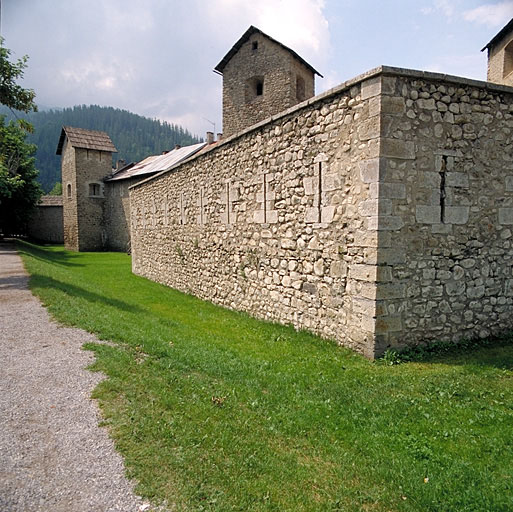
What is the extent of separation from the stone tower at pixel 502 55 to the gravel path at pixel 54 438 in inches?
696

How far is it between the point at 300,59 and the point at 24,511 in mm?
21561

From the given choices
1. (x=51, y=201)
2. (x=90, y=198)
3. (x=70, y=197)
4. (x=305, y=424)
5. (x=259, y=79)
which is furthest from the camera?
(x=51, y=201)

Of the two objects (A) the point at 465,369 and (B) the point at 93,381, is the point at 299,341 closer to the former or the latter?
(A) the point at 465,369

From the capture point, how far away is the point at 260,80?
21.6m

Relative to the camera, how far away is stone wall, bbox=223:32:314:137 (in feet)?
66.5

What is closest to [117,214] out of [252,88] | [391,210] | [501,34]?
[252,88]

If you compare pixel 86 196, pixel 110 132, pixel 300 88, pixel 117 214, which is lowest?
pixel 117 214

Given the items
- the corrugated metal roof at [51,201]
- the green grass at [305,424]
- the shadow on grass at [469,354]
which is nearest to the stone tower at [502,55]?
the shadow on grass at [469,354]

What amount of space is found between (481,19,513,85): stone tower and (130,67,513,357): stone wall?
1225 cm

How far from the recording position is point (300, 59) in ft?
66.5

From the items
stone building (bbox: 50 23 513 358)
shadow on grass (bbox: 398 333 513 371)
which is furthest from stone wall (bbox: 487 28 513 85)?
shadow on grass (bbox: 398 333 513 371)

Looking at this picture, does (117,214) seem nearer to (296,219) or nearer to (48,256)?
(48,256)

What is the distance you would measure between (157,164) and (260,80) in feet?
47.5

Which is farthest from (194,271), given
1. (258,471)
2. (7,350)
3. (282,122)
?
(258,471)
